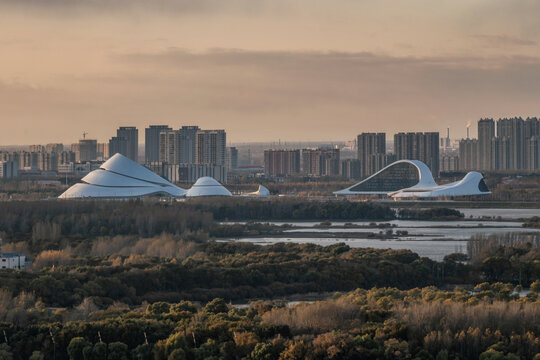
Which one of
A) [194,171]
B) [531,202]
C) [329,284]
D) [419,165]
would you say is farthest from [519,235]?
[194,171]

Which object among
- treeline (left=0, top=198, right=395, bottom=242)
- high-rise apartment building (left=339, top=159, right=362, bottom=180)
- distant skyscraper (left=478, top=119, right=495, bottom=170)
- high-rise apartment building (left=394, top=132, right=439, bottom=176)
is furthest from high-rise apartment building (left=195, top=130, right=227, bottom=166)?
treeline (left=0, top=198, right=395, bottom=242)

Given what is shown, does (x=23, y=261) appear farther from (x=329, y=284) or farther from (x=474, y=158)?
(x=474, y=158)

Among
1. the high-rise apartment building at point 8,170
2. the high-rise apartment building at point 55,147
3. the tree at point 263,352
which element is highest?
the high-rise apartment building at point 55,147

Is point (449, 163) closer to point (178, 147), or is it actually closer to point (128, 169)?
point (178, 147)

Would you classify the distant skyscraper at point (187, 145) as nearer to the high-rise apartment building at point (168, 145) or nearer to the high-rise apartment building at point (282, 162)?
the high-rise apartment building at point (168, 145)

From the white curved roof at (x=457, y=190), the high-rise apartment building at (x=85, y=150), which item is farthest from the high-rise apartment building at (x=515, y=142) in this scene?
the high-rise apartment building at (x=85, y=150)

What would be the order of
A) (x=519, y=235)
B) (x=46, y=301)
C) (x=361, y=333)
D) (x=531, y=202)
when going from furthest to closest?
(x=531, y=202)
(x=519, y=235)
(x=46, y=301)
(x=361, y=333)
